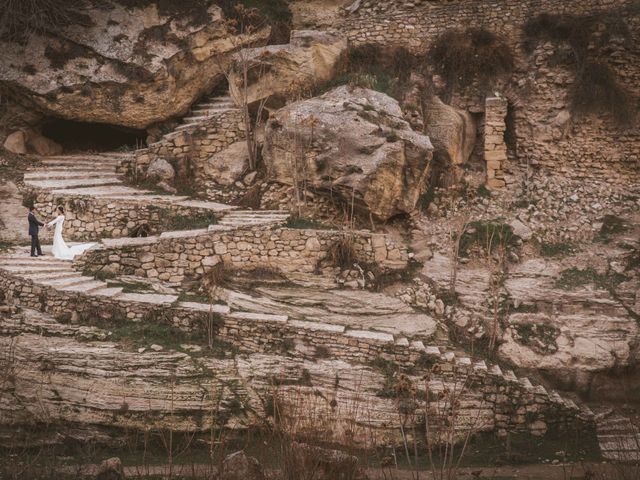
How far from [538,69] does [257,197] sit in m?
8.98

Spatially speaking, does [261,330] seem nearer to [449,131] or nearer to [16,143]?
[449,131]

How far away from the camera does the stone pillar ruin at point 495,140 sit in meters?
15.7

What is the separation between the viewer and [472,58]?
1633cm

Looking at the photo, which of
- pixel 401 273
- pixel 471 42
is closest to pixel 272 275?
pixel 401 273

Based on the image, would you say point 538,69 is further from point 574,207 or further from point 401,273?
point 401,273

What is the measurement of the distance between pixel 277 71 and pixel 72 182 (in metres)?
6.17

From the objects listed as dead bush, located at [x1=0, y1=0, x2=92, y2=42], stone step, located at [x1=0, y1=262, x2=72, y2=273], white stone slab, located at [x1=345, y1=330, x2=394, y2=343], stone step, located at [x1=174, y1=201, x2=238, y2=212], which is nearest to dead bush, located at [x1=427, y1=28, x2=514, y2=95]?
stone step, located at [x1=174, y1=201, x2=238, y2=212]

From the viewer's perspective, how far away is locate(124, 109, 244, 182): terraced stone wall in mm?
15375

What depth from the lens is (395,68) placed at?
16625 millimetres

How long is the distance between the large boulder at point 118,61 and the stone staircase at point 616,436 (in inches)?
524

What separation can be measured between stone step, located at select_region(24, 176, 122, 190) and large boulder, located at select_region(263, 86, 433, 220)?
4.36 meters

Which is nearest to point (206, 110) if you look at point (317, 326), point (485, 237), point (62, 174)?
point (62, 174)

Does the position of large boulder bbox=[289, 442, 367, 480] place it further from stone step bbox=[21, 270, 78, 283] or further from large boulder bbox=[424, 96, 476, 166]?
large boulder bbox=[424, 96, 476, 166]

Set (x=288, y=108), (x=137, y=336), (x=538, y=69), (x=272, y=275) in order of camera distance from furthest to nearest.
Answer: (x=538, y=69)
(x=288, y=108)
(x=272, y=275)
(x=137, y=336)
